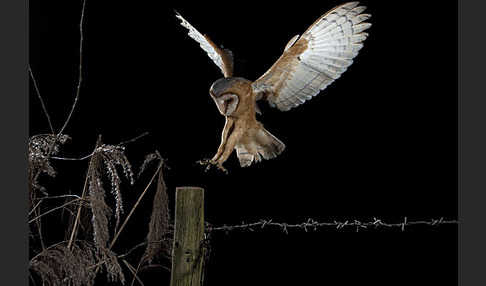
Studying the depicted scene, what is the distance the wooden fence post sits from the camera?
7.86 ft

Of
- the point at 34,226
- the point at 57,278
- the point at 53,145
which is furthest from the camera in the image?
the point at 34,226

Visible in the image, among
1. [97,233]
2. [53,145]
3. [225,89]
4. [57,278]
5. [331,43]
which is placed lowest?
[57,278]

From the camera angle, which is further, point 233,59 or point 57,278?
point 233,59

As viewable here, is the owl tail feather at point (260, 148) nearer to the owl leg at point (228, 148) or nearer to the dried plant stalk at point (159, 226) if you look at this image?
the owl leg at point (228, 148)

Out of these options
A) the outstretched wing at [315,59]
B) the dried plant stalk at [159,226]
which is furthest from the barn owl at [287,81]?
the dried plant stalk at [159,226]

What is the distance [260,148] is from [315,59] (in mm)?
404

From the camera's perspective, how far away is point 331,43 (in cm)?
257

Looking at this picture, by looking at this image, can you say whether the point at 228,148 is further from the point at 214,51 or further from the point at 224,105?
the point at 214,51

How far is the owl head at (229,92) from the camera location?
2566 millimetres

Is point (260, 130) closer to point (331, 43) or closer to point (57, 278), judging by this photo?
point (331, 43)

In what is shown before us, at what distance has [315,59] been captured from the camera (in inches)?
102

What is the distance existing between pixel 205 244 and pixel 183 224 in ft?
0.35

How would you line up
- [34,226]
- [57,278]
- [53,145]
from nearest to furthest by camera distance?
[57,278], [53,145], [34,226]

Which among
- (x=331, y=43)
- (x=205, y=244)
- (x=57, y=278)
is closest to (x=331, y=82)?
(x=331, y=43)
